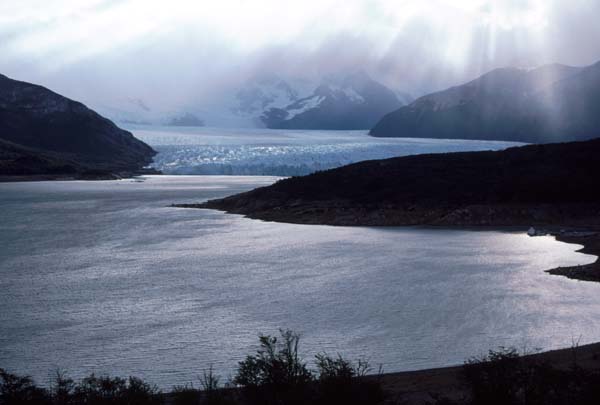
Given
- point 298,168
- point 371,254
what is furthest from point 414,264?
point 298,168

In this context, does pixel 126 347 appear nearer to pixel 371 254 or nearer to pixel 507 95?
pixel 371 254

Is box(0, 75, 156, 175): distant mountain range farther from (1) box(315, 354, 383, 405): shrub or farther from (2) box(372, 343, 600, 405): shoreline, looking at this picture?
(1) box(315, 354, 383, 405): shrub

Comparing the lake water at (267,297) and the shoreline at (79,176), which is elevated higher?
the shoreline at (79,176)

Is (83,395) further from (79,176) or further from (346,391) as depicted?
(79,176)

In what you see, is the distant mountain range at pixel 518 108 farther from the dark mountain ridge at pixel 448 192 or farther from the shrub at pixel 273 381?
the shrub at pixel 273 381

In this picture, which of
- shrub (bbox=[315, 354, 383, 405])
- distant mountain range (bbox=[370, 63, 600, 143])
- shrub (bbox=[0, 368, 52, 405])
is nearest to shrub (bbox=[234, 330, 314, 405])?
shrub (bbox=[315, 354, 383, 405])

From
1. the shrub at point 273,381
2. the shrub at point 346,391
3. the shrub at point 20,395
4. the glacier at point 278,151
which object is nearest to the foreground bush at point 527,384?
the shrub at point 346,391
